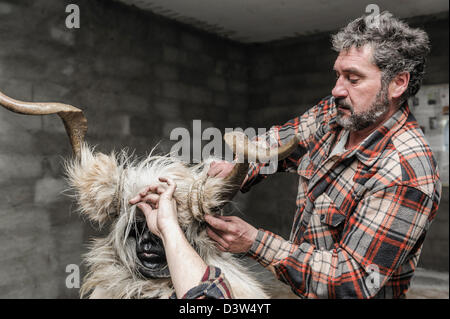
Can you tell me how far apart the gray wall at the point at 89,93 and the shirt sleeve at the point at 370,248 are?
93.5 inches

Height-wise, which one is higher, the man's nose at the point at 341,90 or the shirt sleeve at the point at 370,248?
the man's nose at the point at 341,90

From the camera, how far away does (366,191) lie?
3.93 ft

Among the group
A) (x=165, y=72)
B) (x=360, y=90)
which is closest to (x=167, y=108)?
(x=165, y=72)

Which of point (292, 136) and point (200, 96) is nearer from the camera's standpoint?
point (292, 136)

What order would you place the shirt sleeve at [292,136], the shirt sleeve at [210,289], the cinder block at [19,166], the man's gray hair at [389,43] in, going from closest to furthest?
the shirt sleeve at [210,289] → the man's gray hair at [389,43] → the shirt sleeve at [292,136] → the cinder block at [19,166]

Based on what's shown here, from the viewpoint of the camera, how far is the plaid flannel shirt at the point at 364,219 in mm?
1124

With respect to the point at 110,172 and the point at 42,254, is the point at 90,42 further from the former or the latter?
the point at 110,172

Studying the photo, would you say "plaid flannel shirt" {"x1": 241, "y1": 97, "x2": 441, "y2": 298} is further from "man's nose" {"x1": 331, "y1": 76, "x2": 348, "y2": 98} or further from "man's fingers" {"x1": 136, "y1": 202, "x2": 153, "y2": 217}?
"man's fingers" {"x1": 136, "y1": 202, "x2": 153, "y2": 217}

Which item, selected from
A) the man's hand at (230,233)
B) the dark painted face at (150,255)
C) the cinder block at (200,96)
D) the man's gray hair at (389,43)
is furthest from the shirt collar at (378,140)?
the cinder block at (200,96)

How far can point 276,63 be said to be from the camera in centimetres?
525

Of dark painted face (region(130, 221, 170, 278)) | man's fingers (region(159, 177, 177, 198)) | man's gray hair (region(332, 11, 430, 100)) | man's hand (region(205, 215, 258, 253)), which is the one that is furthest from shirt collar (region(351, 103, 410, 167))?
dark painted face (region(130, 221, 170, 278))

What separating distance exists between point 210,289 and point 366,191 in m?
0.53

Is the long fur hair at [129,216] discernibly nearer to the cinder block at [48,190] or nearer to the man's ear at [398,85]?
the man's ear at [398,85]

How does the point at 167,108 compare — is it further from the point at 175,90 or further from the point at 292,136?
the point at 292,136
